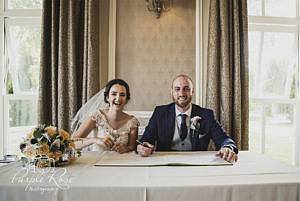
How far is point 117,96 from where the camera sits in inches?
94.8

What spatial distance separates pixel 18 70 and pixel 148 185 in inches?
104

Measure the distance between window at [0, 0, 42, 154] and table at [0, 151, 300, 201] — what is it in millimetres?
1978

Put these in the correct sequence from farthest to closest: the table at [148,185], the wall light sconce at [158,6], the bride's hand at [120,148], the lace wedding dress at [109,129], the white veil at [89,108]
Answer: the wall light sconce at [158,6]
the white veil at [89,108]
the lace wedding dress at [109,129]
the bride's hand at [120,148]
the table at [148,185]

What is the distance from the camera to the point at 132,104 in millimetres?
3258

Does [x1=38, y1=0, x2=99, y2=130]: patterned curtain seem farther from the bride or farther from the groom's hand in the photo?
the groom's hand

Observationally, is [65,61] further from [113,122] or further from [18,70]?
[113,122]

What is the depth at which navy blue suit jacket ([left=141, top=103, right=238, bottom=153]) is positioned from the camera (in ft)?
7.84

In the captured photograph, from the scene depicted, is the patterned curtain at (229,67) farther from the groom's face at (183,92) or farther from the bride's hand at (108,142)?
the bride's hand at (108,142)

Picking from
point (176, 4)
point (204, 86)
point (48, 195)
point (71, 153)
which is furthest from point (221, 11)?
point (48, 195)

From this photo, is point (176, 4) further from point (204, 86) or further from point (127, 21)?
point (204, 86)

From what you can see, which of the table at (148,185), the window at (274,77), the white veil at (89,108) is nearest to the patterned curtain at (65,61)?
the white veil at (89,108)

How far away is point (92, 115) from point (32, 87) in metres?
1.28

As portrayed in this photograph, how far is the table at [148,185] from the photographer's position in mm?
1283

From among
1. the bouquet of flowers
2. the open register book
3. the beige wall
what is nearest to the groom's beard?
the open register book
